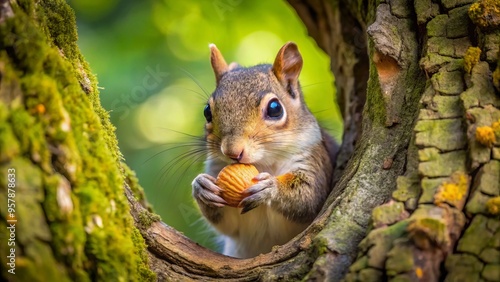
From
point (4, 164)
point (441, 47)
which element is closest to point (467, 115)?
point (441, 47)

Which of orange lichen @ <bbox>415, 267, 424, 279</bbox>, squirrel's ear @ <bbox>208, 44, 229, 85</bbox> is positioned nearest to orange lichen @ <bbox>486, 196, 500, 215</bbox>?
orange lichen @ <bbox>415, 267, 424, 279</bbox>

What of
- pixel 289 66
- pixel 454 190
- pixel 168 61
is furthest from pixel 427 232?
pixel 168 61

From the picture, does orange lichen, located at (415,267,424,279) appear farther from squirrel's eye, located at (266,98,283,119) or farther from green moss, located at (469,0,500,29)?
squirrel's eye, located at (266,98,283,119)

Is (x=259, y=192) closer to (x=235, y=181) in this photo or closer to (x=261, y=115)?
(x=235, y=181)

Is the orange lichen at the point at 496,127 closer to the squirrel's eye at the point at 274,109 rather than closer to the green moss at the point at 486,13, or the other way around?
the green moss at the point at 486,13

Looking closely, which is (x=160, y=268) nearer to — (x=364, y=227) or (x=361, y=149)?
(x=364, y=227)

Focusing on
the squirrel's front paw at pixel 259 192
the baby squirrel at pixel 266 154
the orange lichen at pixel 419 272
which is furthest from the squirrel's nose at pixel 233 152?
the orange lichen at pixel 419 272

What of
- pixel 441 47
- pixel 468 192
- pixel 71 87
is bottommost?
pixel 468 192

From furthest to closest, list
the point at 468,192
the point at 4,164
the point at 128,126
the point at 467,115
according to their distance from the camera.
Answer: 1. the point at 128,126
2. the point at 467,115
3. the point at 468,192
4. the point at 4,164
